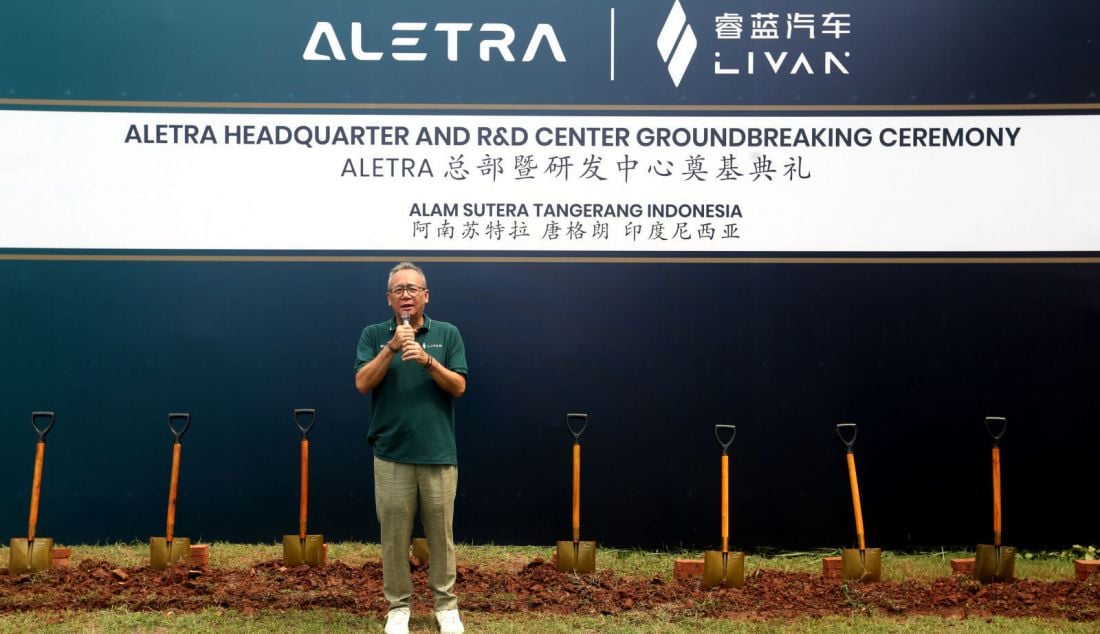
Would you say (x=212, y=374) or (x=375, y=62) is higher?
(x=375, y=62)

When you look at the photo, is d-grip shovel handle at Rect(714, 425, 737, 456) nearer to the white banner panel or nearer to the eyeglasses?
the white banner panel

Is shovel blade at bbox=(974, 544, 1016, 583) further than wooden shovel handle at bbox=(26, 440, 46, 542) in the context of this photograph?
No

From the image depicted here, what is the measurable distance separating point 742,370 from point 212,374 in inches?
126

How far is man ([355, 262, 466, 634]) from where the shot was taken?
4711 mm

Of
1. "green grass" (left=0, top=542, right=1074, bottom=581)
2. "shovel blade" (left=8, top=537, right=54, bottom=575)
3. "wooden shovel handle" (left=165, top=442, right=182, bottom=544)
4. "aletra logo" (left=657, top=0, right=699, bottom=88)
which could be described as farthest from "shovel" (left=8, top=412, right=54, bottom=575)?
"aletra logo" (left=657, top=0, right=699, bottom=88)

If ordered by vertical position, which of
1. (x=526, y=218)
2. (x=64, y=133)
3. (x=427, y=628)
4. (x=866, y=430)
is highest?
(x=64, y=133)

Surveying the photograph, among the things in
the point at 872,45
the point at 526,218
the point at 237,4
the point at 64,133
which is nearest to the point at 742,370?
the point at 526,218

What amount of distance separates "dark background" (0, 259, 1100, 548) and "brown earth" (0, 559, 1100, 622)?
723 mm

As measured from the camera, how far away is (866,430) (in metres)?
6.56

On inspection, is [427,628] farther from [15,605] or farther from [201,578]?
[15,605]

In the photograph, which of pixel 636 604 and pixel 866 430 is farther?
pixel 866 430

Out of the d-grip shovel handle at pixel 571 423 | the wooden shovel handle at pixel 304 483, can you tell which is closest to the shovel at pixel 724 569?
the d-grip shovel handle at pixel 571 423

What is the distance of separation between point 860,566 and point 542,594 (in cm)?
171

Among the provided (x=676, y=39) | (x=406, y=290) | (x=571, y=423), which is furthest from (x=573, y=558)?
(x=676, y=39)
